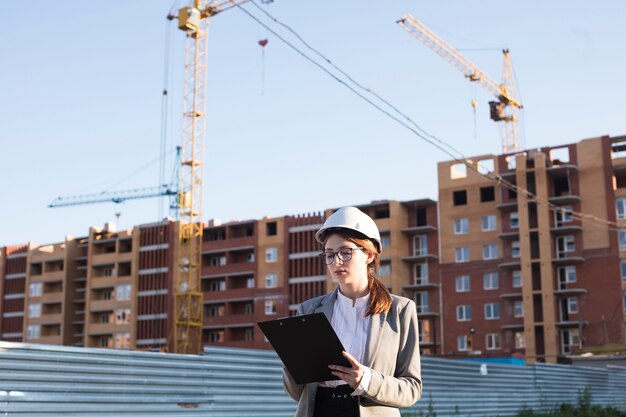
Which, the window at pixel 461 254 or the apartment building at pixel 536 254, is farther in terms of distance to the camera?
the window at pixel 461 254

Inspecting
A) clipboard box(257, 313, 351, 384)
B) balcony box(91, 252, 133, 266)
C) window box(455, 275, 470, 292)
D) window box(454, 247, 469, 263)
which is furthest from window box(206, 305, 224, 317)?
clipboard box(257, 313, 351, 384)

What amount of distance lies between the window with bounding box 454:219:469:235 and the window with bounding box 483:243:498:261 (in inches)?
96.7

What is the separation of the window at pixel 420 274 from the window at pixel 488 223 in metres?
6.76

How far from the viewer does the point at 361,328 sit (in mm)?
3881

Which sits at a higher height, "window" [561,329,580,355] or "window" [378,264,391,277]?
"window" [378,264,391,277]

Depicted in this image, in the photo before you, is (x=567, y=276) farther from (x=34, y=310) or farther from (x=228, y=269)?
(x=34, y=310)

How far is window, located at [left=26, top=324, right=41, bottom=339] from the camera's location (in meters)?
103

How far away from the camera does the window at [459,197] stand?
258 feet

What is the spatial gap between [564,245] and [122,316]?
48.9 m

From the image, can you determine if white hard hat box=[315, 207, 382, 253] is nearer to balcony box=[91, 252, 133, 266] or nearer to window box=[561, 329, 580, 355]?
window box=[561, 329, 580, 355]

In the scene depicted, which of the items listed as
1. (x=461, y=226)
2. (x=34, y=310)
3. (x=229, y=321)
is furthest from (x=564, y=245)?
(x=34, y=310)

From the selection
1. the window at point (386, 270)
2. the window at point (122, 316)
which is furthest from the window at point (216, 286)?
the window at point (386, 270)

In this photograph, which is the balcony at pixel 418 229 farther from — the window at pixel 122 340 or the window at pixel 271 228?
the window at pixel 122 340

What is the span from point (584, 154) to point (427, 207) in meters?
15.5
